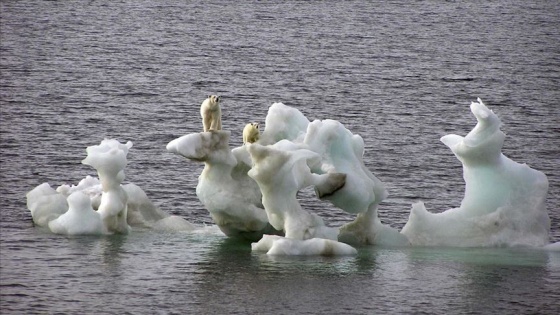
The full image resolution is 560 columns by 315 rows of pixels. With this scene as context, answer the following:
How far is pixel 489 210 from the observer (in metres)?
32.9

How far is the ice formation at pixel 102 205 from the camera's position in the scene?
108 feet

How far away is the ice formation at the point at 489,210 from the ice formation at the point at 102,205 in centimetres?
624

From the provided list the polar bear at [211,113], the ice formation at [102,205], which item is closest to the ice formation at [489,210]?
the polar bear at [211,113]

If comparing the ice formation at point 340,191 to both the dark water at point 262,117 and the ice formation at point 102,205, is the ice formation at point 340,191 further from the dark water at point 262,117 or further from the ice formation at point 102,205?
the ice formation at point 102,205

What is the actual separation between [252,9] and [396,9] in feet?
36.1

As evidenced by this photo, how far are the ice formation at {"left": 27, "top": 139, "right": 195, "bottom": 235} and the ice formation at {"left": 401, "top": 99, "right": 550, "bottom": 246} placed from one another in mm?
6240

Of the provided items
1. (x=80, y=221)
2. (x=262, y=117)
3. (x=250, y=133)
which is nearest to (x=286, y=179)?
(x=250, y=133)

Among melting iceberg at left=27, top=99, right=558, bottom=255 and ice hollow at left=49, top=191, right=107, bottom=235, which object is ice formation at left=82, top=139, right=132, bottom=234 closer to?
melting iceberg at left=27, top=99, right=558, bottom=255

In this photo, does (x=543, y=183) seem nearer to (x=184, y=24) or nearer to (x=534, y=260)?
(x=534, y=260)

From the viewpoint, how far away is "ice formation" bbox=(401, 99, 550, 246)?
108 ft

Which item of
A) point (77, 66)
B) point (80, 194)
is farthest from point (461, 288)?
point (77, 66)

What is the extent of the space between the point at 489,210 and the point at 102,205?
9.01m

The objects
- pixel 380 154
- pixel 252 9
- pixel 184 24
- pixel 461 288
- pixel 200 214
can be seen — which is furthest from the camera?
pixel 252 9

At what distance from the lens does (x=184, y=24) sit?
315 ft
